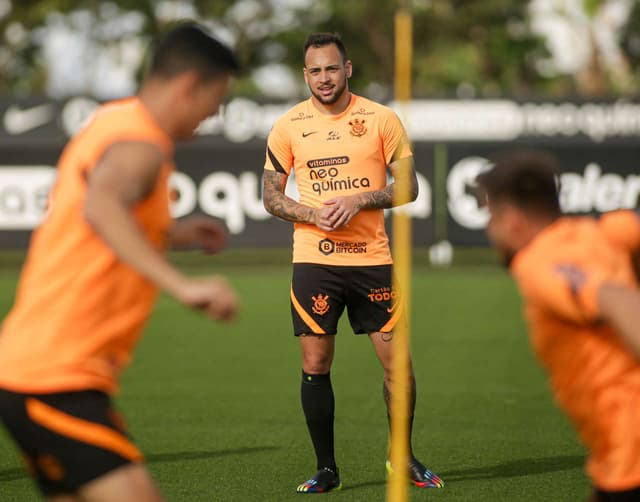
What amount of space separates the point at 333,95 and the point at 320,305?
46.4 inches

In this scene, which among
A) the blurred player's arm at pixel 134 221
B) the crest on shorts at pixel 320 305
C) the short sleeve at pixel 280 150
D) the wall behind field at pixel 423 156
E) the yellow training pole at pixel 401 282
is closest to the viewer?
the blurred player's arm at pixel 134 221

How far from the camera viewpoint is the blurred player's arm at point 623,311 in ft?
11.3

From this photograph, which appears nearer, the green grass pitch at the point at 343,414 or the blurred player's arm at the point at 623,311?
the blurred player's arm at the point at 623,311

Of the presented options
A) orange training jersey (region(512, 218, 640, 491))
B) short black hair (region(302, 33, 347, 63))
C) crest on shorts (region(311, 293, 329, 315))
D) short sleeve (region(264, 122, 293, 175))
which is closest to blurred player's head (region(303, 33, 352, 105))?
short black hair (region(302, 33, 347, 63))

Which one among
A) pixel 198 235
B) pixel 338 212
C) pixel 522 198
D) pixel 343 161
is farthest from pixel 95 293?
pixel 343 161

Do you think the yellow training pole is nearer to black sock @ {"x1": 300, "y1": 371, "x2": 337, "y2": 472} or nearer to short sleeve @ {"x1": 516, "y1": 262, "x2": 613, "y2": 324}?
black sock @ {"x1": 300, "y1": 371, "x2": 337, "y2": 472}

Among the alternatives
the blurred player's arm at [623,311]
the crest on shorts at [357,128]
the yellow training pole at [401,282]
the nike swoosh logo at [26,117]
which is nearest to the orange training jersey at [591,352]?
the blurred player's arm at [623,311]

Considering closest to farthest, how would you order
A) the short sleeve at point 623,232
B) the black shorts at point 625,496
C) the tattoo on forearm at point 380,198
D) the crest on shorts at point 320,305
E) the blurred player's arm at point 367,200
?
the black shorts at point 625,496 < the short sleeve at point 623,232 < the blurred player's arm at point 367,200 < the tattoo on forearm at point 380,198 < the crest on shorts at point 320,305

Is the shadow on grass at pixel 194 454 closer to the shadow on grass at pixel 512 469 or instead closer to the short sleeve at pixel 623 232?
the shadow on grass at pixel 512 469

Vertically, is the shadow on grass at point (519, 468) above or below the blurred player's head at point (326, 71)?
below

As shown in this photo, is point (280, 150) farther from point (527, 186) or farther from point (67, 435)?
point (67, 435)

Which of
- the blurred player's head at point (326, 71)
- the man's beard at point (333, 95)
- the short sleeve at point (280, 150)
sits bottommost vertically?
the short sleeve at point (280, 150)

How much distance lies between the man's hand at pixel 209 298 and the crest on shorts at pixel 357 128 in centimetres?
365

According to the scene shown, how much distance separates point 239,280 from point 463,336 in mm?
7567
